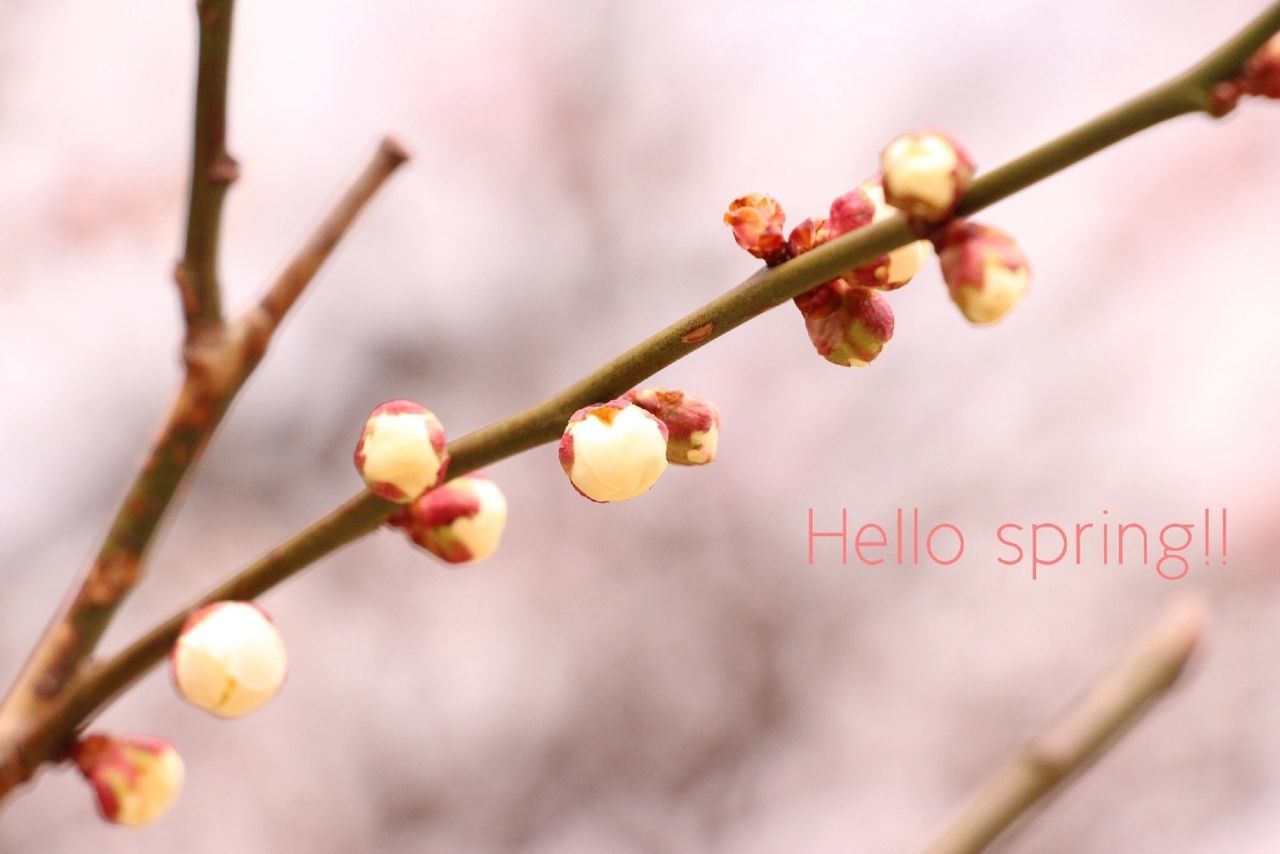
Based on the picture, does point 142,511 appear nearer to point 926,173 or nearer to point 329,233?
point 329,233

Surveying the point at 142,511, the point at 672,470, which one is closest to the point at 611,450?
the point at 142,511

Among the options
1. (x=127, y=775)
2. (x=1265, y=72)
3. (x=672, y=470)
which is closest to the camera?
(x=1265, y=72)

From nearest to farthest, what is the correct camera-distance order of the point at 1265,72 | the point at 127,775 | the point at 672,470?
the point at 1265,72 → the point at 127,775 → the point at 672,470

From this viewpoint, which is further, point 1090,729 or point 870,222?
point 1090,729

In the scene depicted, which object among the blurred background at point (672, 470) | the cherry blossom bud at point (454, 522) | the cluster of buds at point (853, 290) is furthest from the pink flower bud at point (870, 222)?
the blurred background at point (672, 470)

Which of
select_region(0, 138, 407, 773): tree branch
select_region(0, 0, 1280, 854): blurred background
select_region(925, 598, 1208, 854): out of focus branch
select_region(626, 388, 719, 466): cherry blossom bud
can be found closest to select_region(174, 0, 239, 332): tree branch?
select_region(0, 138, 407, 773): tree branch

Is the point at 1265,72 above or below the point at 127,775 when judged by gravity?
above

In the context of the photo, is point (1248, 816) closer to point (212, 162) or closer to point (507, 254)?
point (507, 254)

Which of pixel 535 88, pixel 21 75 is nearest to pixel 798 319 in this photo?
pixel 535 88
